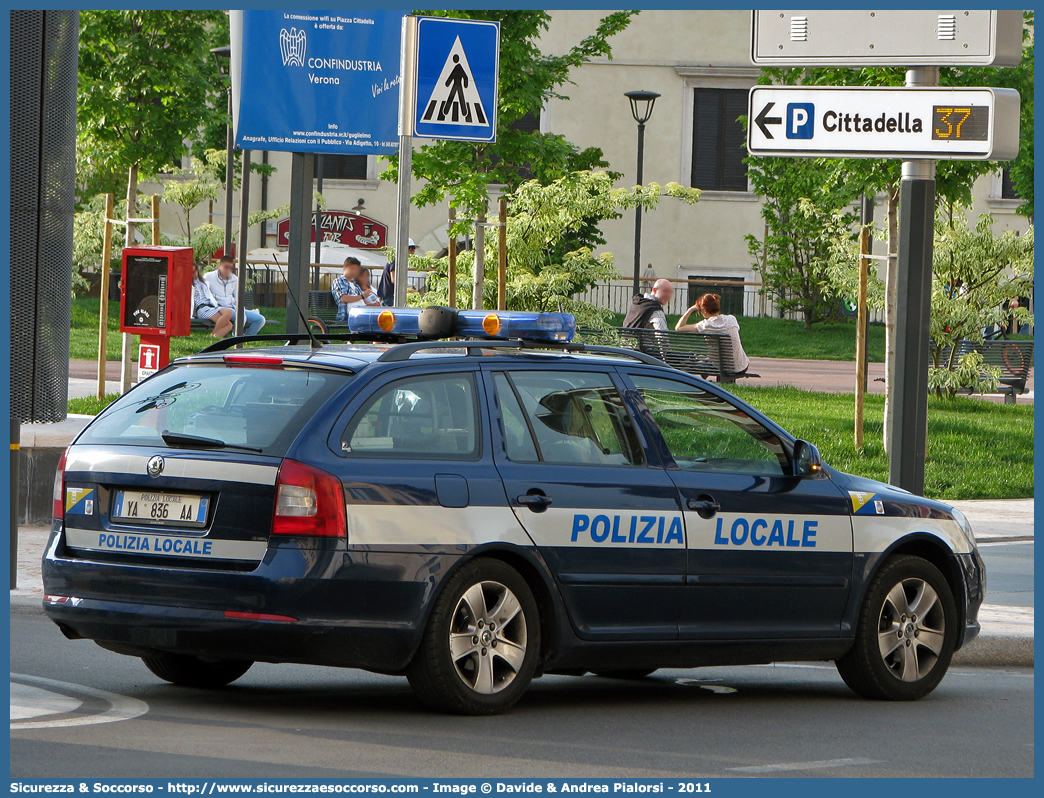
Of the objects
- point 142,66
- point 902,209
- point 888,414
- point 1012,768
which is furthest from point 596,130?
point 1012,768

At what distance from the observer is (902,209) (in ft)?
29.1

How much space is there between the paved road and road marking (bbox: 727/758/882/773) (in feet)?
0.04

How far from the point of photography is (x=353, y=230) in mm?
47031

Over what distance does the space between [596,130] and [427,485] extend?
135 feet

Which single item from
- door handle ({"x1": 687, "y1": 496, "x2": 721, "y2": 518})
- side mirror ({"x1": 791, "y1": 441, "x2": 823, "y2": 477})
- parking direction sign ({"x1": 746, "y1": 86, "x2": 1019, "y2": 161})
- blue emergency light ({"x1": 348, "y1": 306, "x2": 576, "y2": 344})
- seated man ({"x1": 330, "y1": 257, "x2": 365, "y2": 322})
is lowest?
door handle ({"x1": 687, "y1": 496, "x2": 721, "y2": 518})

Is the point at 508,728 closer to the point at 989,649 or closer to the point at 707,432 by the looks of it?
the point at 707,432

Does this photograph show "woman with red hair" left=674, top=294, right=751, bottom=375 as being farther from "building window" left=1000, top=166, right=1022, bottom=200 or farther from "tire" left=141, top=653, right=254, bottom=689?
"building window" left=1000, top=166, right=1022, bottom=200

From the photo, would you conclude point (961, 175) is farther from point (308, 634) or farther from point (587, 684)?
point (308, 634)

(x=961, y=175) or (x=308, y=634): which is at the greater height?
(x=961, y=175)

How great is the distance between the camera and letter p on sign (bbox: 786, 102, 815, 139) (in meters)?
8.78

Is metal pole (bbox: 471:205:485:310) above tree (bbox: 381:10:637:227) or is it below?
below

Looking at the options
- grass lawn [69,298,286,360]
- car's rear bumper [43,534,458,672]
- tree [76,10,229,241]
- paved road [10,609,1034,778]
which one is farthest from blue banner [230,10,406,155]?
grass lawn [69,298,286,360]

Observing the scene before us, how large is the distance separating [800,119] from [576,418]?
2509 millimetres

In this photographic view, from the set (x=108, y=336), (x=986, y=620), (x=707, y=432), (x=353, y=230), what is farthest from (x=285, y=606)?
(x=353, y=230)
